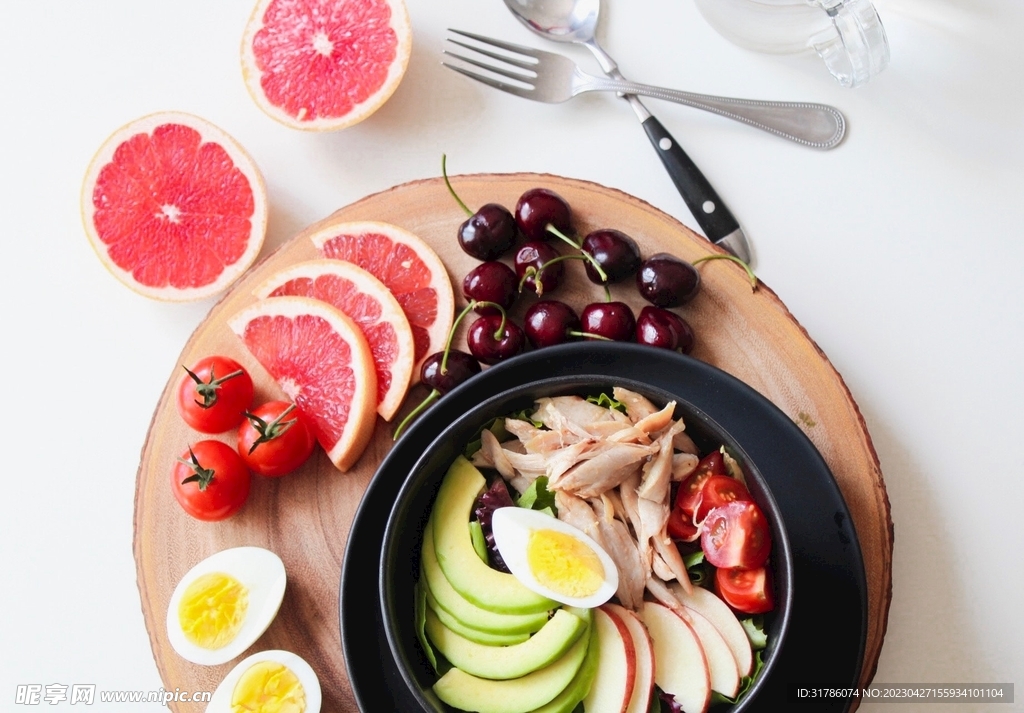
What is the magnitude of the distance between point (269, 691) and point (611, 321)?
115 centimetres

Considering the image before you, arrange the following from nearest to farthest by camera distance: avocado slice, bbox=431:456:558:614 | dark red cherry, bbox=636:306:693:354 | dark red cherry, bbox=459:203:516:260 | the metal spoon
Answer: avocado slice, bbox=431:456:558:614
dark red cherry, bbox=636:306:693:354
dark red cherry, bbox=459:203:516:260
the metal spoon

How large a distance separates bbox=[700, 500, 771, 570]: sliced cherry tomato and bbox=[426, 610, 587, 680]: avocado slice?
305mm

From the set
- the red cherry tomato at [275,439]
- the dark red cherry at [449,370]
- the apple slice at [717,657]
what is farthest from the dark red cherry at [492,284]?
the apple slice at [717,657]

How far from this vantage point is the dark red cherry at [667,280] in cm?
189

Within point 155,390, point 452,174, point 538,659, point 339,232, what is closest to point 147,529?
point 155,390

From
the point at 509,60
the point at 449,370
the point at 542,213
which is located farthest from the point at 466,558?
the point at 509,60

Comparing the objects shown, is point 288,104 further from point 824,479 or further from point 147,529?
point 824,479

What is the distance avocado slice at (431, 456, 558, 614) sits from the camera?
170 centimetres

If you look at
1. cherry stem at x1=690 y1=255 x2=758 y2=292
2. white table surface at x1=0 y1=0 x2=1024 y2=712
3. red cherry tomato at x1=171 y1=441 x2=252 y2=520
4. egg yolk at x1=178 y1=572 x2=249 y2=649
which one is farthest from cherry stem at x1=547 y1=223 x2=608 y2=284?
egg yolk at x1=178 y1=572 x2=249 y2=649

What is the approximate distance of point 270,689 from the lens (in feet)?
6.22

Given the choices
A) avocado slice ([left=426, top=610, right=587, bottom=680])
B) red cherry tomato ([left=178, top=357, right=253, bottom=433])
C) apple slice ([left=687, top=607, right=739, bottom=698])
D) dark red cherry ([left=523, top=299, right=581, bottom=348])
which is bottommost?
apple slice ([left=687, top=607, right=739, bottom=698])

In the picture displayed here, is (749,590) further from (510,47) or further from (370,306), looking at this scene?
(510,47)

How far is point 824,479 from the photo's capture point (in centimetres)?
177

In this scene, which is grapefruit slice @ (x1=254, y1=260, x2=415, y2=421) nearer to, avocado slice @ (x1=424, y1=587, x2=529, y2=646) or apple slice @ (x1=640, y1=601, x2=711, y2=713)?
avocado slice @ (x1=424, y1=587, x2=529, y2=646)
